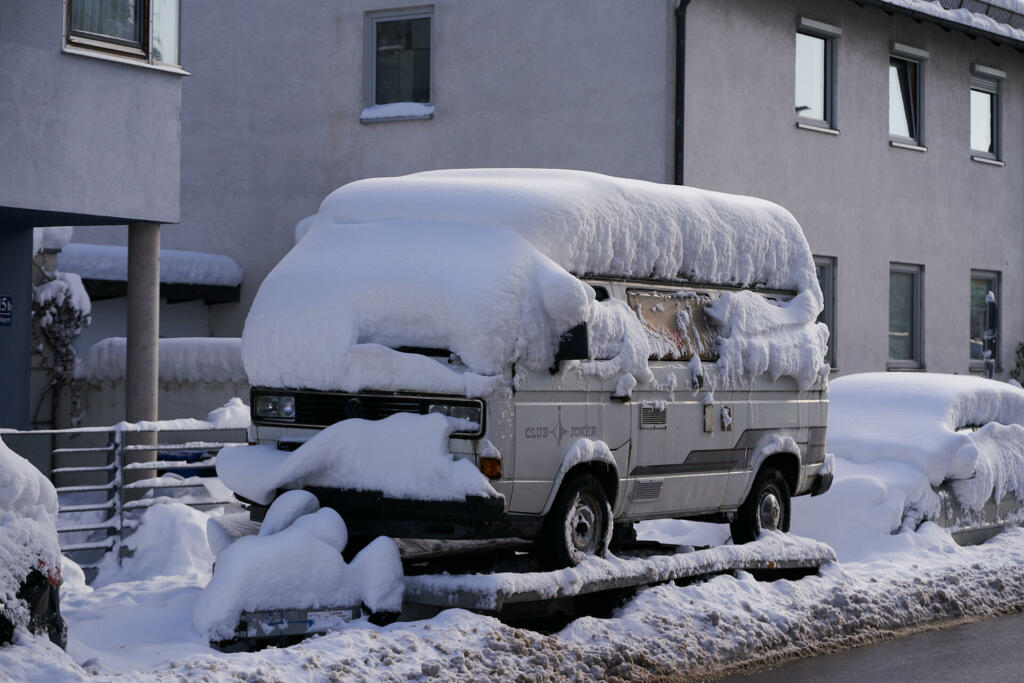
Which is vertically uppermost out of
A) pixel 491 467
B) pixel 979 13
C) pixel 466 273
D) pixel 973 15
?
pixel 979 13

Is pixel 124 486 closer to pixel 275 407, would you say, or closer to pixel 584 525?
pixel 275 407

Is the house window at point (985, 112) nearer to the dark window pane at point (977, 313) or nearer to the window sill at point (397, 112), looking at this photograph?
the dark window pane at point (977, 313)

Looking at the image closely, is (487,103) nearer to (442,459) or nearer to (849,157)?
(849,157)

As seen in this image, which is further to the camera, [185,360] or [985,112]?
[985,112]

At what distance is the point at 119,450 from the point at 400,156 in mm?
9587

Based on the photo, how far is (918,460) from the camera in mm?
13719

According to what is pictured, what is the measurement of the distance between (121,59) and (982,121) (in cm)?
1640

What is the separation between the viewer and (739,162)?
65.4 feet

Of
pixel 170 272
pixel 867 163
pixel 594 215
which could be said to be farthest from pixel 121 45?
pixel 867 163

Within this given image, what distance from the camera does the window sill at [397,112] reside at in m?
20.6

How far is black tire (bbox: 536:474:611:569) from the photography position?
30.7 feet

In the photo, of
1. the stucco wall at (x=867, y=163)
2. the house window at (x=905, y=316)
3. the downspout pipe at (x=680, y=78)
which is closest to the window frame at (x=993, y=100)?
the stucco wall at (x=867, y=163)

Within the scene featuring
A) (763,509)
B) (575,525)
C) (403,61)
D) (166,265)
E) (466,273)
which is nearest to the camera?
(466,273)

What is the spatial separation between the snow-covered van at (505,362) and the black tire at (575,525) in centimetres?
1
